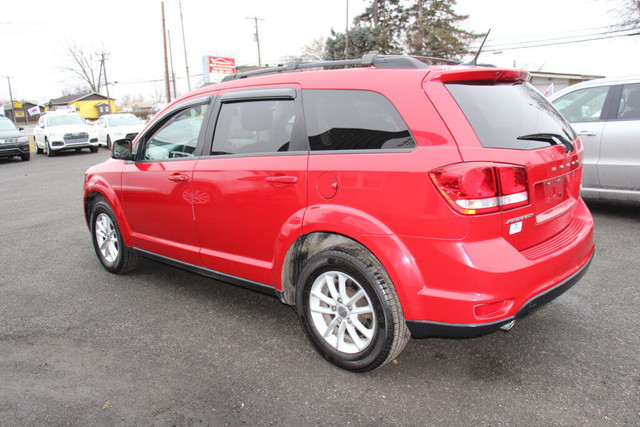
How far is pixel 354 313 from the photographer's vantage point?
2.79m

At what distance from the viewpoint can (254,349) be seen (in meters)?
3.20

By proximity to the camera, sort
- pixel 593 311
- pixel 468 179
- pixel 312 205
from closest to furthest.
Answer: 1. pixel 468 179
2. pixel 312 205
3. pixel 593 311

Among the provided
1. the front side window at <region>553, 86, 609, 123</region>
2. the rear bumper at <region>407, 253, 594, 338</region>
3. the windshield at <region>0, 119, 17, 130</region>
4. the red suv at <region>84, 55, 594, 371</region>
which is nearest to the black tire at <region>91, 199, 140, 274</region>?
the red suv at <region>84, 55, 594, 371</region>

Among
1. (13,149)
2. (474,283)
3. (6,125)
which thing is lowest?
(474,283)

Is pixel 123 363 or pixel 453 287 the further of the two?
pixel 123 363

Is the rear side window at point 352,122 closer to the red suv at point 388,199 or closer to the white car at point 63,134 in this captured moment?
the red suv at point 388,199

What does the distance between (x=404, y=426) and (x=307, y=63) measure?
2.34m

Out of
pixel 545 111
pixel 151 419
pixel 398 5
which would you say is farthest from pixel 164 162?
pixel 398 5

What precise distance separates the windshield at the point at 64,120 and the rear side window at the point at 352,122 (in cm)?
2094

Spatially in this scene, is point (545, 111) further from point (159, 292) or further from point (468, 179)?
point (159, 292)

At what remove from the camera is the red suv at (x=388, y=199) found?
237cm

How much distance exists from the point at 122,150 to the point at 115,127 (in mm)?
18677

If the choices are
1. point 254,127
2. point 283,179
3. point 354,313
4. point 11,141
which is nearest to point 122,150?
point 254,127

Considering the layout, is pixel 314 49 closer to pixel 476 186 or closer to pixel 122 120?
pixel 122 120
